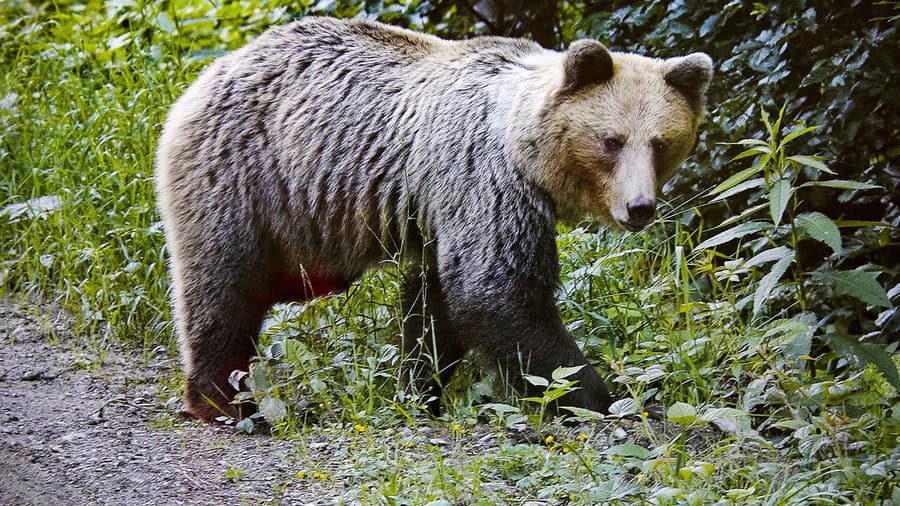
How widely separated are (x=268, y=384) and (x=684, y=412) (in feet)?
6.44

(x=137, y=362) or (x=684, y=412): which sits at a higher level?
(x=684, y=412)

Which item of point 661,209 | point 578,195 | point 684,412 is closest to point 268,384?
point 578,195

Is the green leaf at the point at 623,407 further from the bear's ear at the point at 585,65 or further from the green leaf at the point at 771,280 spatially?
the bear's ear at the point at 585,65

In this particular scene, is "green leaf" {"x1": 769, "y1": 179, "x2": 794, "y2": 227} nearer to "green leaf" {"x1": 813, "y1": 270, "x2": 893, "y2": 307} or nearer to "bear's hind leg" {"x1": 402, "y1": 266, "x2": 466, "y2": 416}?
"green leaf" {"x1": 813, "y1": 270, "x2": 893, "y2": 307}

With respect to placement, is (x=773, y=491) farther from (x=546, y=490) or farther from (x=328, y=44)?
(x=328, y=44)

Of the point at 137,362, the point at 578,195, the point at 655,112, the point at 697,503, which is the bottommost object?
the point at 137,362

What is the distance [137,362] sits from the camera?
19.2 ft

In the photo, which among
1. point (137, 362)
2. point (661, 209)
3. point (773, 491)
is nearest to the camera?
point (773, 491)

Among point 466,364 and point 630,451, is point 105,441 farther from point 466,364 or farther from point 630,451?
point 630,451

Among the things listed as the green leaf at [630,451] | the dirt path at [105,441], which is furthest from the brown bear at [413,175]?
the green leaf at [630,451]

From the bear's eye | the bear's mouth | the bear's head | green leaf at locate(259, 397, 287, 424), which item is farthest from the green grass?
the bear's eye

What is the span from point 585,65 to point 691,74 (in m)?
0.49

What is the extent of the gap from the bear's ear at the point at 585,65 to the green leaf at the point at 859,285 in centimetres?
127

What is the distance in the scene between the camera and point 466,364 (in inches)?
214
